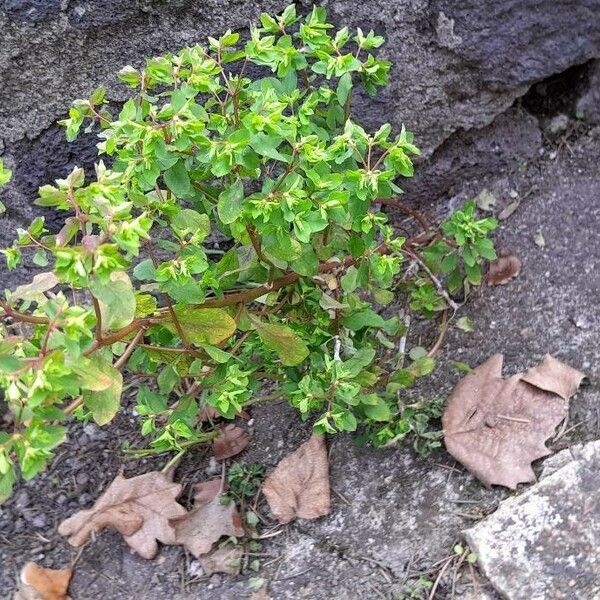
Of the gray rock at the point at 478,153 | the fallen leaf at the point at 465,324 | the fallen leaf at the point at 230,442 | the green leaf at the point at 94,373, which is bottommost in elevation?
the fallen leaf at the point at 230,442

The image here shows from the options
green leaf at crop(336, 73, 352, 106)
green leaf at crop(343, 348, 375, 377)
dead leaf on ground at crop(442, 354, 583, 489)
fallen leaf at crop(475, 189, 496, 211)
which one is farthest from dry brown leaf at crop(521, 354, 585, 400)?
green leaf at crop(336, 73, 352, 106)

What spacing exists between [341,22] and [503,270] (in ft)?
2.54

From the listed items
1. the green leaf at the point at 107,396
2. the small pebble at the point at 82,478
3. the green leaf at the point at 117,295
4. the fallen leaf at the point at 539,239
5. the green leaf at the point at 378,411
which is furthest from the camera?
the fallen leaf at the point at 539,239

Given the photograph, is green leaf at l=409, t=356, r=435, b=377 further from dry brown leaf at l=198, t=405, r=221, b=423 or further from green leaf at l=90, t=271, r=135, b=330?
green leaf at l=90, t=271, r=135, b=330

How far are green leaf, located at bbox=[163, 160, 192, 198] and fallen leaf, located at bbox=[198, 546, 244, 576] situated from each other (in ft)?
2.95

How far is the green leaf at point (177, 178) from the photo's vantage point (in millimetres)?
1352

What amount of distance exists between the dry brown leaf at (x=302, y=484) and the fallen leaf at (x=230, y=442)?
12 centimetres

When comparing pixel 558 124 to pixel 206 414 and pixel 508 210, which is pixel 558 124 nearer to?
pixel 508 210

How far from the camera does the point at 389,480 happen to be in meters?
1.84

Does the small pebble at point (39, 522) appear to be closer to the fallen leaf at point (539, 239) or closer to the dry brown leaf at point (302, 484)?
the dry brown leaf at point (302, 484)

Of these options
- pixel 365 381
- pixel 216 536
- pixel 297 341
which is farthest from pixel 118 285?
pixel 216 536

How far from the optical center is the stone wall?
1.84 metres

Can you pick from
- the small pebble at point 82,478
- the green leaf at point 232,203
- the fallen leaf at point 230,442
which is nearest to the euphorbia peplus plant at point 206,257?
the green leaf at point 232,203

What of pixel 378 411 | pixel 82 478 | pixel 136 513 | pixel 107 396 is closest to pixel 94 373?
pixel 107 396
